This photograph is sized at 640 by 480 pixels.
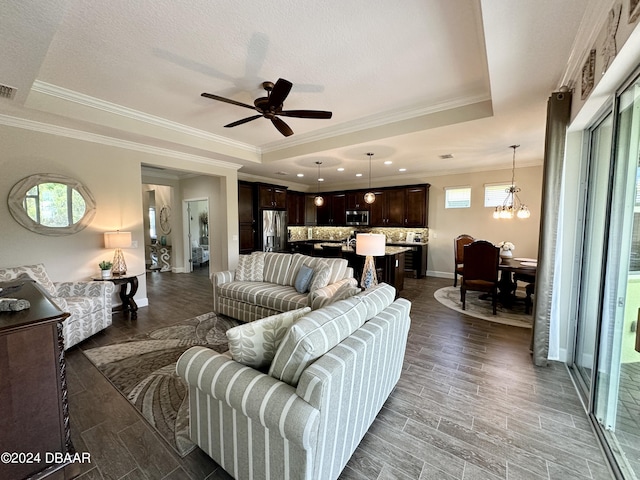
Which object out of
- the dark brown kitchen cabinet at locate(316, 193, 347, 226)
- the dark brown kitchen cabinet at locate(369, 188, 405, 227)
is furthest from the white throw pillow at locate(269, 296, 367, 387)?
the dark brown kitchen cabinet at locate(316, 193, 347, 226)

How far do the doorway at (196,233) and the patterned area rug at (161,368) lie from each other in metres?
4.28

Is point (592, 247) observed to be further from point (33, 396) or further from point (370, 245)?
point (33, 396)

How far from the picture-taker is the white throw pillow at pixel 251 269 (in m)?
4.10

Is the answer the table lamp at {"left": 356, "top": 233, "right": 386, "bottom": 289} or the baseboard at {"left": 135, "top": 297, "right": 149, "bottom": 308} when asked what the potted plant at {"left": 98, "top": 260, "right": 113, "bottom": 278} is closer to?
the baseboard at {"left": 135, "top": 297, "right": 149, "bottom": 308}

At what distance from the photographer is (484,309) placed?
434 cm

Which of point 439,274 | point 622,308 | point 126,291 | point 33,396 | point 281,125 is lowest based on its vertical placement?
point 439,274

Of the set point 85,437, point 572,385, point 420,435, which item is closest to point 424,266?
point 572,385

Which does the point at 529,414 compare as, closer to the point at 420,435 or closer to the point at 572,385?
the point at 572,385

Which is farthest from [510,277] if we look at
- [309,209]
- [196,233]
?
[196,233]

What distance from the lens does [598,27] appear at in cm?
176

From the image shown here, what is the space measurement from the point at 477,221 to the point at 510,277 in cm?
206

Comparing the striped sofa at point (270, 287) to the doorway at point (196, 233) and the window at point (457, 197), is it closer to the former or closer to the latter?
the doorway at point (196, 233)

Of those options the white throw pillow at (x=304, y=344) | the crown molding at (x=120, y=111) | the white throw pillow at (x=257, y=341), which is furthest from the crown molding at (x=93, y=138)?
the white throw pillow at (x=304, y=344)

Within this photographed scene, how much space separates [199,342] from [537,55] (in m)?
4.26
